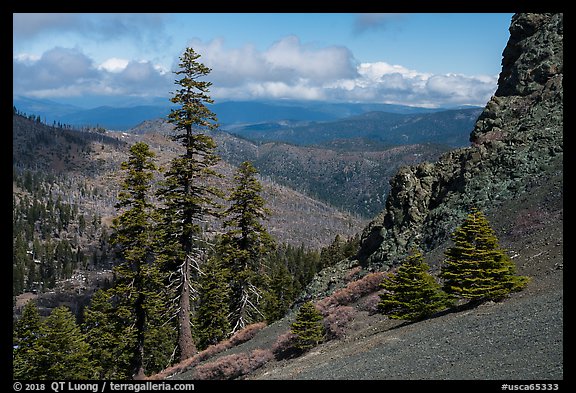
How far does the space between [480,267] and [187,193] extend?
16.2 metres

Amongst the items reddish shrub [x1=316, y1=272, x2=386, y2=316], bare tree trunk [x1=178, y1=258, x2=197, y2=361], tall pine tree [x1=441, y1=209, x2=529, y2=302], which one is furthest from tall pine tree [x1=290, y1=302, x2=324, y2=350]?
tall pine tree [x1=441, y1=209, x2=529, y2=302]

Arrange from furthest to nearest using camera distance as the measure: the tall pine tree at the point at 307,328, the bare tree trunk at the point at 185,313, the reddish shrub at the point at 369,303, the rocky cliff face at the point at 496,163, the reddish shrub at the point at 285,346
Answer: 1. the rocky cliff face at the point at 496,163
2. the reddish shrub at the point at 369,303
3. the bare tree trunk at the point at 185,313
4. the reddish shrub at the point at 285,346
5. the tall pine tree at the point at 307,328

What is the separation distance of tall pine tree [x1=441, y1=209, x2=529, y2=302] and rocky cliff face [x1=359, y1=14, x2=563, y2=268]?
49.2ft

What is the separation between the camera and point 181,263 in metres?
26.4

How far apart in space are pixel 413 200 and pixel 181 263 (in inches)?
936

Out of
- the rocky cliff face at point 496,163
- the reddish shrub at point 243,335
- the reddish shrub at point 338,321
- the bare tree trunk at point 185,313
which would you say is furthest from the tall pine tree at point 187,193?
the rocky cliff face at point 496,163

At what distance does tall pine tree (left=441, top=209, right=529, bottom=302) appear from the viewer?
1897 cm

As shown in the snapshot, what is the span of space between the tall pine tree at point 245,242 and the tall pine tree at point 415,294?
12.3 m

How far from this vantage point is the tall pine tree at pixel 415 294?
20.8 meters

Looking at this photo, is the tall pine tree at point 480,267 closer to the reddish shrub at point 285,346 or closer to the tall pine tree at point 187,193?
the reddish shrub at point 285,346

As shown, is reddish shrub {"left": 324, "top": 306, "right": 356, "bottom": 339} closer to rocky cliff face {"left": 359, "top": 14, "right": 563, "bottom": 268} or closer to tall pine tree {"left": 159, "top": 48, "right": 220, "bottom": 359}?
tall pine tree {"left": 159, "top": 48, "right": 220, "bottom": 359}
